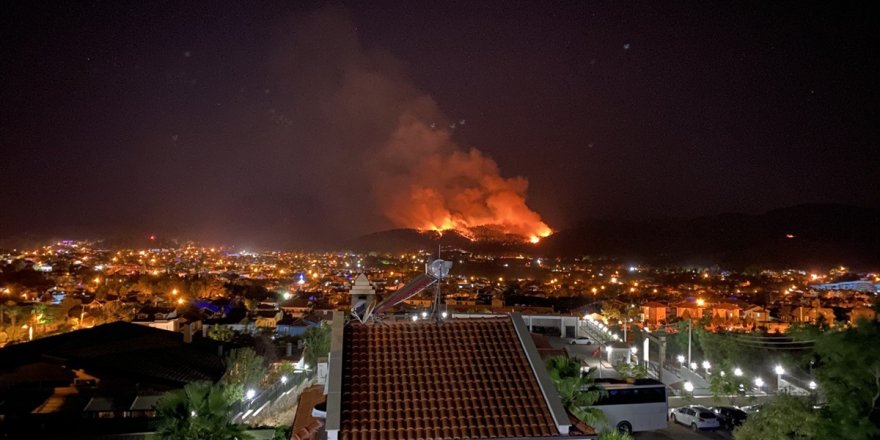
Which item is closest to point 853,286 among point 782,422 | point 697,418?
point 697,418

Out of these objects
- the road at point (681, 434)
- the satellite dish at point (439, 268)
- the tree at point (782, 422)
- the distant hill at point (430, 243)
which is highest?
the distant hill at point (430, 243)

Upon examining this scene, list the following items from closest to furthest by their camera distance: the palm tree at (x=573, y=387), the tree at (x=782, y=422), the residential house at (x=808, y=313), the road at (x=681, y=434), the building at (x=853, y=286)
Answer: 1. the palm tree at (x=573, y=387)
2. the tree at (x=782, y=422)
3. the road at (x=681, y=434)
4. the residential house at (x=808, y=313)
5. the building at (x=853, y=286)

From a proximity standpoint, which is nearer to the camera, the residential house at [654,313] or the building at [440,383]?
the building at [440,383]

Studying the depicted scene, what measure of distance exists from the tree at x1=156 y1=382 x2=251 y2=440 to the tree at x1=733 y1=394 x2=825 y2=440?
8.87m

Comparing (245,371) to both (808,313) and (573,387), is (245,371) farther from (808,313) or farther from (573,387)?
(808,313)

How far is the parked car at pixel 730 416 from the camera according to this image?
1345cm

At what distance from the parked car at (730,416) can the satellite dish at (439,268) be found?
9424mm

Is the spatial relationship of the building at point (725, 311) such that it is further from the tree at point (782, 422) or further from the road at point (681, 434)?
the tree at point (782, 422)

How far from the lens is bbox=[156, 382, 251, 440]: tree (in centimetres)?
687

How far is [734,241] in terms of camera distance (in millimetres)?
133375

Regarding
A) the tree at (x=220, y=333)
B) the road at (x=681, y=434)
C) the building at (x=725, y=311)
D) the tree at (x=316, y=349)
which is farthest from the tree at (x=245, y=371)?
the building at (x=725, y=311)

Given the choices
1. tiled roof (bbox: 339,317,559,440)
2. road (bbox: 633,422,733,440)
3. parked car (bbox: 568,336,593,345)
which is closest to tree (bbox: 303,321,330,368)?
parked car (bbox: 568,336,593,345)

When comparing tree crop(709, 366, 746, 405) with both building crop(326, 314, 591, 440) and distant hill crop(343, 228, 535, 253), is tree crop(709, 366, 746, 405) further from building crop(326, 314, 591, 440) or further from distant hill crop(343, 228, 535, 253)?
distant hill crop(343, 228, 535, 253)

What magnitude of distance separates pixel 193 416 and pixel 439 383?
3.22m
